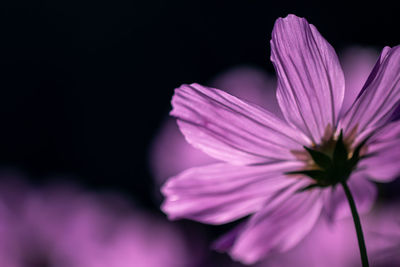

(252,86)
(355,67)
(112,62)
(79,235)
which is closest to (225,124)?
(79,235)

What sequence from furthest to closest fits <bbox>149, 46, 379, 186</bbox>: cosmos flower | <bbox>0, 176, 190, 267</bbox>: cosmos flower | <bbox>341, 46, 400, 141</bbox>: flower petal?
<bbox>149, 46, 379, 186</bbox>: cosmos flower → <bbox>0, 176, 190, 267</bbox>: cosmos flower → <bbox>341, 46, 400, 141</bbox>: flower petal

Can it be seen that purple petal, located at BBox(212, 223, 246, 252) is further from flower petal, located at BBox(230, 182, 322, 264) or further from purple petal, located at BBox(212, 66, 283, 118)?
purple petal, located at BBox(212, 66, 283, 118)

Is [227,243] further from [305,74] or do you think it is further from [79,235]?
[79,235]

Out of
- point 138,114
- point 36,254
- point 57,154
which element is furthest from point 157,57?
point 36,254

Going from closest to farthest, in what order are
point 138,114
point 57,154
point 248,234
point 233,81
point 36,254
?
point 248,234
point 36,254
point 233,81
point 57,154
point 138,114

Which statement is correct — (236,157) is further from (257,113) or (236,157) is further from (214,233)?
(214,233)

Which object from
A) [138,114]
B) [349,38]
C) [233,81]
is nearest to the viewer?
[233,81]

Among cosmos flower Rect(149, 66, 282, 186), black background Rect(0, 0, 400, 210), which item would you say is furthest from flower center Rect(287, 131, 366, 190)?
black background Rect(0, 0, 400, 210)
